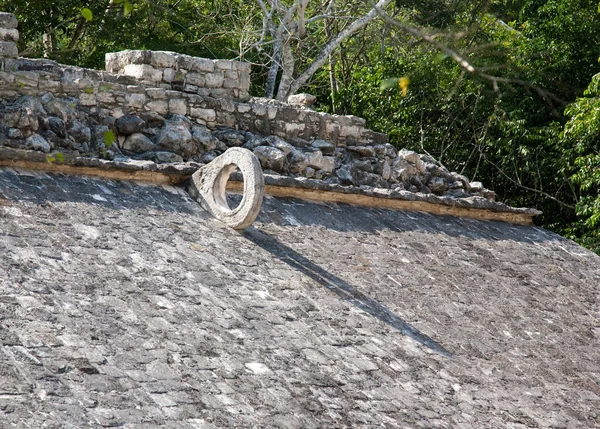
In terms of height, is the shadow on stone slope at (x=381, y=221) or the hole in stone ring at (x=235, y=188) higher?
the hole in stone ring at (x=235, y=188)

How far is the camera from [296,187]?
911cm

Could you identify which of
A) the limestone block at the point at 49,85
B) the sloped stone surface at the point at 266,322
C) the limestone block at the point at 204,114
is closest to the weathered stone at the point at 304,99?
the limestone block at the point at 204,114

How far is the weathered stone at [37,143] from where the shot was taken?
8523 millimetres

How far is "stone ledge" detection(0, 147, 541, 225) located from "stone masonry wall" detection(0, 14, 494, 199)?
69cm

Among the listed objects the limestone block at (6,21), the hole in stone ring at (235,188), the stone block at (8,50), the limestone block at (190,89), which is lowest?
the hole in stone ring at (235,188)

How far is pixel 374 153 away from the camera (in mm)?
11219

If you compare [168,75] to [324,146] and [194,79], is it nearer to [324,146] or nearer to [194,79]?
[194,79]

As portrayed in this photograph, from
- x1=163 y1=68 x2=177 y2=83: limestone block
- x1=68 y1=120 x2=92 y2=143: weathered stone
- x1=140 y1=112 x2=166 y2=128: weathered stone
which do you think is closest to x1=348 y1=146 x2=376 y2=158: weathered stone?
x1=163 y1=68 x2=177 y2=83: limestone block

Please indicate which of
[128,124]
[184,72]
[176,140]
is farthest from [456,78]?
[128,124]

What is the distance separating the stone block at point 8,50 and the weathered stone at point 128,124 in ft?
3.60

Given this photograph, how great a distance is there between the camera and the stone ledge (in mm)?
7432

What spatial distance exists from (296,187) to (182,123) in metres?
1.45

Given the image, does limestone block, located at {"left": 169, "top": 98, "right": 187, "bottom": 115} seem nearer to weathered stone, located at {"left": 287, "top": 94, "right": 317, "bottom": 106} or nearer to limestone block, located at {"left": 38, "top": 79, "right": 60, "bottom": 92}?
limestone block, located at {"left": 38, "top": 79, "right": 60, "bottom": 92}

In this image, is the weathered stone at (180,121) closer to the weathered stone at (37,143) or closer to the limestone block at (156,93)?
the limestone block at (156,93)
